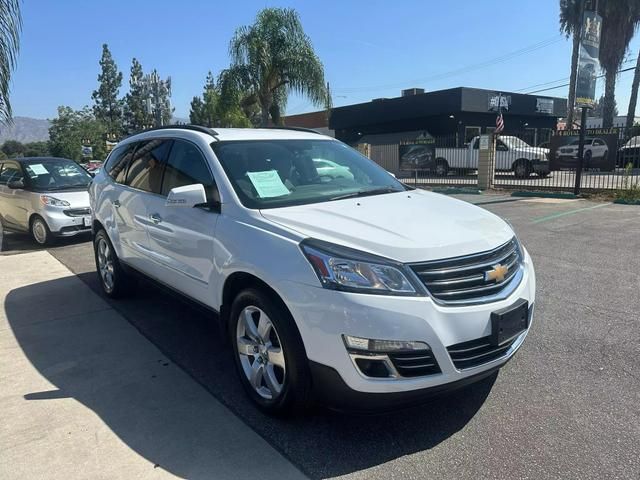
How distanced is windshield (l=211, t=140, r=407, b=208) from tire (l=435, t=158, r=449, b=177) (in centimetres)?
1930

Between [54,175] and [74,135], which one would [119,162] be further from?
[74,135]

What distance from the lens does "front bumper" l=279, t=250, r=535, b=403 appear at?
2.53 metres

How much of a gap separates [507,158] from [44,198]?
689 inches

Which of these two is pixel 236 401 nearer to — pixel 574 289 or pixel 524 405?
pixel 524 405

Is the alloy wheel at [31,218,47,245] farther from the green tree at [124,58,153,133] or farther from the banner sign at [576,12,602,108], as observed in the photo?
the green tree at [124,58,153,133]

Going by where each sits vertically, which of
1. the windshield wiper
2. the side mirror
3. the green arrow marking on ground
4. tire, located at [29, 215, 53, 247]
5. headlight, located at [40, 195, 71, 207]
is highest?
the side mirror

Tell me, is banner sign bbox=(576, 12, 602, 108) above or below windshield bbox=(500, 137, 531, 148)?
above

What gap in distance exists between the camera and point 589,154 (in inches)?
688

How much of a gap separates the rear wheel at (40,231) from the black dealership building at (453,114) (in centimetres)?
2209

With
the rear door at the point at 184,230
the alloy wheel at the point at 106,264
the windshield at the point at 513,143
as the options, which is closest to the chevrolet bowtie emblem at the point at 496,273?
the rear door at the point at 184,230

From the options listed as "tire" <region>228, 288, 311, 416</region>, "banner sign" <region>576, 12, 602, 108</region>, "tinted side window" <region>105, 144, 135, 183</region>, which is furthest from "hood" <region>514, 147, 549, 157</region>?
"tire" <region>228, 288, 311, 416</region>

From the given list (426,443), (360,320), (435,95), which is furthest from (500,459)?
(435,95)

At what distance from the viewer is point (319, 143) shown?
4496 mm

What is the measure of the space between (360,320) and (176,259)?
205 cm
